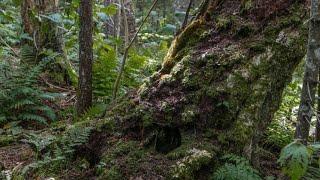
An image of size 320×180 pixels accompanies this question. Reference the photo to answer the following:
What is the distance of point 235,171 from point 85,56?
2.53 meters

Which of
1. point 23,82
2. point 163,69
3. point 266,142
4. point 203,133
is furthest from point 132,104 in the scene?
point 23,82

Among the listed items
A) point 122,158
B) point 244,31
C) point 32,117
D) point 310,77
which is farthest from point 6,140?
point 310,77

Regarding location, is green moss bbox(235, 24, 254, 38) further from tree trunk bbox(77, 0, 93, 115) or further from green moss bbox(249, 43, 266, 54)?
tree trunk bbox(77, 0, 93, 115)

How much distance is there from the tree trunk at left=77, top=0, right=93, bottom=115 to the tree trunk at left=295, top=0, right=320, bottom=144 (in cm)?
259

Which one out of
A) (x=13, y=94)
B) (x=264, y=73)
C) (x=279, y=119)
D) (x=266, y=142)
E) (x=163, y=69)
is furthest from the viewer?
(x=279, y=119)

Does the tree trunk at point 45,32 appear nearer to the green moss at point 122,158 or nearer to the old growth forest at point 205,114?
the old growth forest at point 205,114

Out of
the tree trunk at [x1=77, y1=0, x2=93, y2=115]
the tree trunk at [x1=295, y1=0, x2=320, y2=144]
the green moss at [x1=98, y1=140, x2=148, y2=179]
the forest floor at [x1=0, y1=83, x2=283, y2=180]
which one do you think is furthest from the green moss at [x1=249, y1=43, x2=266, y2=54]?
the tree trunk at [x1=77, y1=0, x2=93, y2=115]

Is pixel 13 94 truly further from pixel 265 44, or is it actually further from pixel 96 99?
pixel 265 44

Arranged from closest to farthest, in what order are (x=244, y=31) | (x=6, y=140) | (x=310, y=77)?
(x=310, y=77) → (x=244, y=31) → (x=6, y=140)

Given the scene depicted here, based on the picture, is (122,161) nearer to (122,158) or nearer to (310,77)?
(122,158)

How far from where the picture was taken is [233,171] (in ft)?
9.02

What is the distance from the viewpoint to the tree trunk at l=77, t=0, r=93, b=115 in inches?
A: 172

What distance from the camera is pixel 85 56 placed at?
14.9ft

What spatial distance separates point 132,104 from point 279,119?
8.52ft
